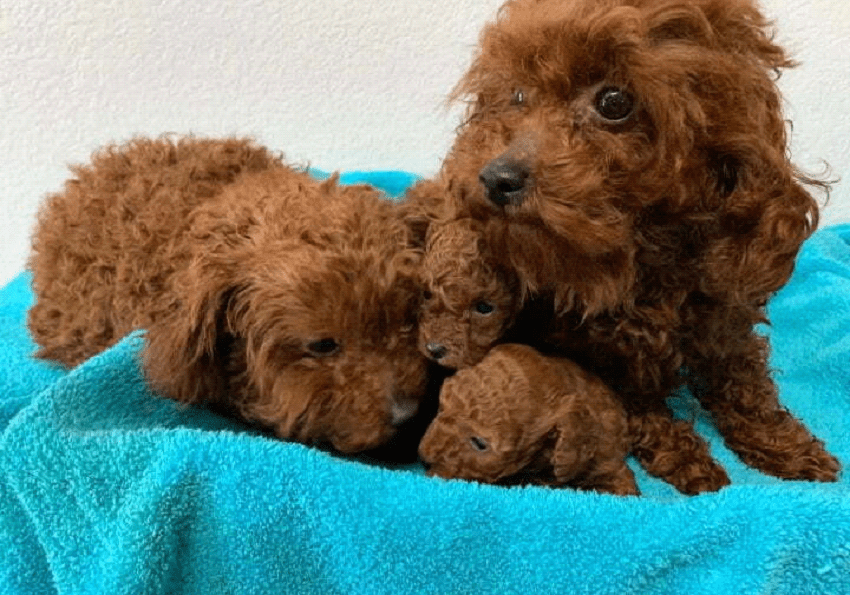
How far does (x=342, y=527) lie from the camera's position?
107 cm

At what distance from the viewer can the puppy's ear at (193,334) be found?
1.24 metres

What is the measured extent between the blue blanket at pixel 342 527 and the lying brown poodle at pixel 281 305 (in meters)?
0.12

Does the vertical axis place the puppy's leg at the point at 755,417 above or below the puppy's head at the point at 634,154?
below

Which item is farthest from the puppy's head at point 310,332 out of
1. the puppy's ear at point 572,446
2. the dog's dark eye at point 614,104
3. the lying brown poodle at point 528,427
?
the dog's dark eye at point 614,104

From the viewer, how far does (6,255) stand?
265cm

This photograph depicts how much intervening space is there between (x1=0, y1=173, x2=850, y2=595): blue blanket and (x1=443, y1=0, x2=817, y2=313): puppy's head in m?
0.31

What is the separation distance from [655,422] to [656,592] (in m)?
0.34

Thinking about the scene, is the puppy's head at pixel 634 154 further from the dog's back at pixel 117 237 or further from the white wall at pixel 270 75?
the white wall at pixel 270 75

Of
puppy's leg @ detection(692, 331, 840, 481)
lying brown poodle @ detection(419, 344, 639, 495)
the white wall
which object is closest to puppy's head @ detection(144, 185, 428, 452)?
lying brown poodle @ detection(419, 344, 639, 495)

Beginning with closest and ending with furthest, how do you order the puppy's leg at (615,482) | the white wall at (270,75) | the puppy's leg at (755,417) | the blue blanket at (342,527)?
the blue blanket at (342,527) → the puppy's leg at (615,482) → the puppy's leg at (755,417) → the white wall at (270,75)

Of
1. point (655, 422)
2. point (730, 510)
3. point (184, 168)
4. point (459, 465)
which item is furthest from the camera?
point (184, 168)

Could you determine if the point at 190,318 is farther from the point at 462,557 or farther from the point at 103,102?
the point at 103,102

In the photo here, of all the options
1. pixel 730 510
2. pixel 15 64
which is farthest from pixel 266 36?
pixel 730 510

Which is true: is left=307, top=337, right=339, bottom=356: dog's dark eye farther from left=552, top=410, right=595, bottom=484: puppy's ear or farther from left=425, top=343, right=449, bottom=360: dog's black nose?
left=552, top=410, right=595, bottom=484: puppy's ear
